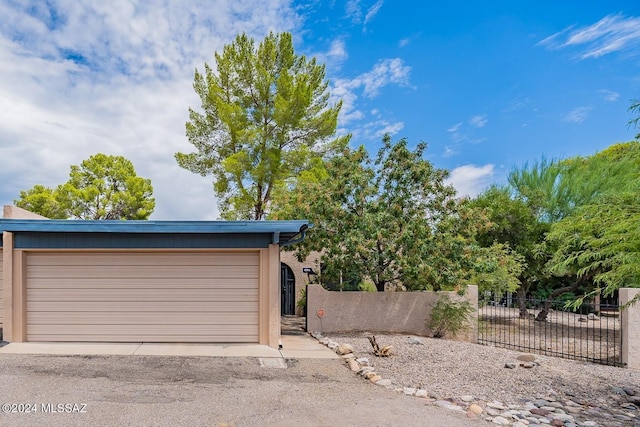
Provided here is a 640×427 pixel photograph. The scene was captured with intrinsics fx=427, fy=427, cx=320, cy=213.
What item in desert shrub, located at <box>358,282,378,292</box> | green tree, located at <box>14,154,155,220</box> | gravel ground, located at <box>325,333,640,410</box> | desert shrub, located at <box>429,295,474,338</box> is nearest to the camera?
gravel ground, located at <box>325,333,640,410</box>

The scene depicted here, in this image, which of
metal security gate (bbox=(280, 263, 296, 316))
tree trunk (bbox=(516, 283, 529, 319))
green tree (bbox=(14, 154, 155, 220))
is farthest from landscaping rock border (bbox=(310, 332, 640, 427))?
green tree (bbox=(14, 154, 155, 220))

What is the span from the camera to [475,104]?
52.2 ft

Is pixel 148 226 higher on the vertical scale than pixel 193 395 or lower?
higher

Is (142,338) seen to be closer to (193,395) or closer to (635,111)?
(193,395)

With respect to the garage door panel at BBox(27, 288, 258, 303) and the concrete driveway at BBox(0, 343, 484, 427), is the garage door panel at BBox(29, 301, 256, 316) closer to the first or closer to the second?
the garage door panel at BBox(27, 288, 258, 303)

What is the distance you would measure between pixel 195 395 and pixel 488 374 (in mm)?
4710

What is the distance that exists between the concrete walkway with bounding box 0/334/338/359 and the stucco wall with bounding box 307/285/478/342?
196 cm

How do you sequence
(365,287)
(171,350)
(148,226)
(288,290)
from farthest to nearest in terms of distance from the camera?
(288,290)
(365,287)
(148,226)
(171,350)

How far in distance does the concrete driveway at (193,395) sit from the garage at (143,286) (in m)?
1.32

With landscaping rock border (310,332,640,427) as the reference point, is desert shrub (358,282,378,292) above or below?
above

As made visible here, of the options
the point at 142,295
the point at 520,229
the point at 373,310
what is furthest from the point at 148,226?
the point at 520,229

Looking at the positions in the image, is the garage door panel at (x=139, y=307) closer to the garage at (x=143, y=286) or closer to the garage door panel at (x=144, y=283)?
the garage at (x=143, y=286)

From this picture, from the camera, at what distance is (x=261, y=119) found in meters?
20.5

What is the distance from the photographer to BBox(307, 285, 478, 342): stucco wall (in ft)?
35.5
